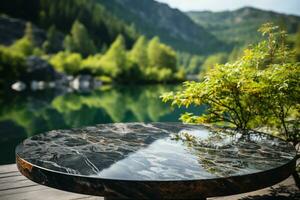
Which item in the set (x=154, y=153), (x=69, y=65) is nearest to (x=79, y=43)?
(x=69, y=65)

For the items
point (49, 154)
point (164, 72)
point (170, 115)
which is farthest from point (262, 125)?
point (164, 72)

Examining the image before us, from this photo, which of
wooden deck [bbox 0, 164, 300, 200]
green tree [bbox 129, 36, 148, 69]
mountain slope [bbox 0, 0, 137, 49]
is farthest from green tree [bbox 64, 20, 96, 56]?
wooden deck [bbox 0, 164, 300, 200]

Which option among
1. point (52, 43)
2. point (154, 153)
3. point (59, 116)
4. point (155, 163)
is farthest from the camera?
point (52, 43)

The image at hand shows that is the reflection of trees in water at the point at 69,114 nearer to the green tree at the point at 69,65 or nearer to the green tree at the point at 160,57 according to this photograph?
the green tree at the point at 69,65

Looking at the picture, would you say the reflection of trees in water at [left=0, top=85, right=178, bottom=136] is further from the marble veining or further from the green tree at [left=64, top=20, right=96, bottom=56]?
the green tree at [left=64, top=20, right=96, bottom=56]

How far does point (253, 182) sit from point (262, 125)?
2202 millimetres

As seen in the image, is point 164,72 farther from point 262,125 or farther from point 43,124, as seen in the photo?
point 262,125

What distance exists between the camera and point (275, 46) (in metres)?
3.75

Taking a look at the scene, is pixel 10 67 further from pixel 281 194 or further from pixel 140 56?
pixel 281 194

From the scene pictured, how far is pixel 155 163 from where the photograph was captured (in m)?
2.21

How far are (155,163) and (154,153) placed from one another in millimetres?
274

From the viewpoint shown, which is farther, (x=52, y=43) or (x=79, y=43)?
(x=79, y=43)

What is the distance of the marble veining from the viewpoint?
6.66 ft

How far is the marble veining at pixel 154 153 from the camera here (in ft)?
6.66
